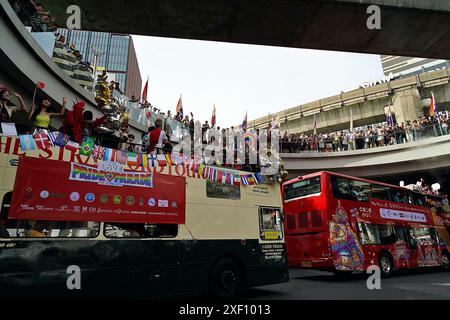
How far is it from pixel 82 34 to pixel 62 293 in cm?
6923

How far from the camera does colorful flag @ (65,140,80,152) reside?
631 cm

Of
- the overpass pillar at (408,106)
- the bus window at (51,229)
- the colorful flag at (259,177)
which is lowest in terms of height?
the bus window at (51,229)

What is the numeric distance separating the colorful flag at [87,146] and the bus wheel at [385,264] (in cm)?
1143

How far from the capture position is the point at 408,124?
2250 cm

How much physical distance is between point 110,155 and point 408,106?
86.5ft

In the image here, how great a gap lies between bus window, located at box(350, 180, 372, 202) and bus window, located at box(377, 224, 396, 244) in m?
1.31

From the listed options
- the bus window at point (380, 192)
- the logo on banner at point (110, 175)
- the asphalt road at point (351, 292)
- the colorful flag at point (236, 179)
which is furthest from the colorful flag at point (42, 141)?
the bus window at point (380, 192)

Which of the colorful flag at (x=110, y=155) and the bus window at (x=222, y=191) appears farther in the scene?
the bus window at (x=222, y=191)

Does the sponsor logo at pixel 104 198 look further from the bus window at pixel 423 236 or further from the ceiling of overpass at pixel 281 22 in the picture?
the bus window at pixel 423 236

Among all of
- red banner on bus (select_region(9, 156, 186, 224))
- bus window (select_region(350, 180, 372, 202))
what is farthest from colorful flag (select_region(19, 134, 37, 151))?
bus window (select_region(350, 180, 372, 202))

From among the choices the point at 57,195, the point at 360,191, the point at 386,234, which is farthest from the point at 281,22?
the point at 386,234

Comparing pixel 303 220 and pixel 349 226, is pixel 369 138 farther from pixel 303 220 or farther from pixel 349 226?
pixel 303 220

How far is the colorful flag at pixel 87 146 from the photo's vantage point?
21.2 ft

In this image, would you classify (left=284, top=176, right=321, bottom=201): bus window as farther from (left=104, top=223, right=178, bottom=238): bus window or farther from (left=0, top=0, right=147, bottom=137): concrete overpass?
(left=0, top=0, right=147, bottom=137): concrete overpass
